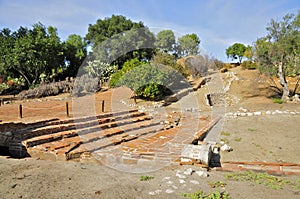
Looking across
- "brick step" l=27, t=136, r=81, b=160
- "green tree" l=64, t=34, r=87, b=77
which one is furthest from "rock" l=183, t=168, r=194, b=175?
"green tree" l=64, t=34, r=87, b=77

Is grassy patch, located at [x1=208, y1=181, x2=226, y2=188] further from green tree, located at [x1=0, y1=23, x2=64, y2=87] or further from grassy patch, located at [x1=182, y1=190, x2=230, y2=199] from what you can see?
green tree, located at [x1=0, y1=23, x2=64, y2=87]

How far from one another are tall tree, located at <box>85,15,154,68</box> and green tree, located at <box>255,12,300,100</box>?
11.8 metres

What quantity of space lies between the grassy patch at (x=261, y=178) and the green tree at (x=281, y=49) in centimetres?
985

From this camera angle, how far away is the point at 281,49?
1205 centimetres

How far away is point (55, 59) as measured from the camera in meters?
19.3

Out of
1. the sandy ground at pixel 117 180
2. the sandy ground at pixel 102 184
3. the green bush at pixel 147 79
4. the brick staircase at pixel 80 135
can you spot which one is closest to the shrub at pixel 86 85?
the green bush at pixel 147 79

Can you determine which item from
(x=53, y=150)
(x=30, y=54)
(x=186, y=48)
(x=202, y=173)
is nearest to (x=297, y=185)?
(x=202, y=173)

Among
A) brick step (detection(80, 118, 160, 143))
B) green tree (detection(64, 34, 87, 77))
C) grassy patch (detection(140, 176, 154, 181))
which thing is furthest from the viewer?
green tree (detection(64, 34, 87, 77))

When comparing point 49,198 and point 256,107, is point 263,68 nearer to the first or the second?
point 256,107

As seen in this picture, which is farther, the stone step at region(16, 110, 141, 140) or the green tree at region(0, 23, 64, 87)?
the green tree at region(0, 23, 64, 87)

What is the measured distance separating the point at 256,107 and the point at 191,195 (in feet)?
30.6

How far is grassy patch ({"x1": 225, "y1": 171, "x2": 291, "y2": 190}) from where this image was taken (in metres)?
3.60

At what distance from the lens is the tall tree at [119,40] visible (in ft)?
72.1

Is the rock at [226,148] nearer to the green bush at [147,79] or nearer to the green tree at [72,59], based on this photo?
the green bush at [147,79]
